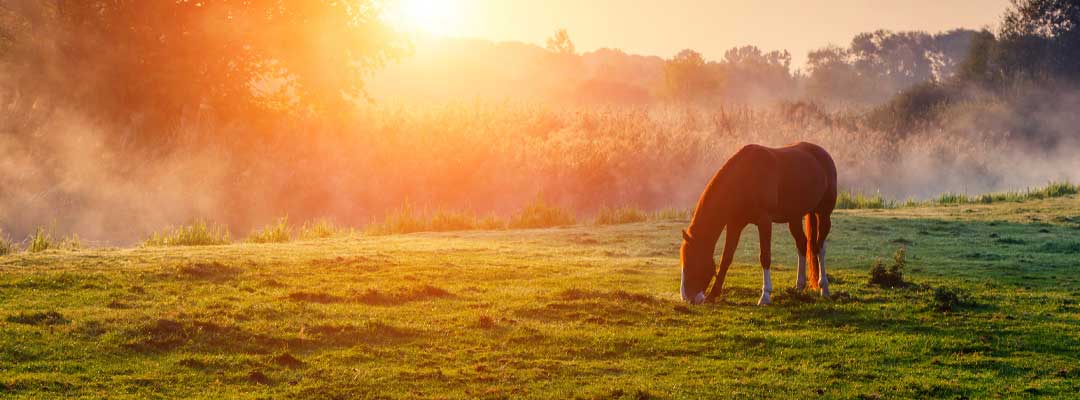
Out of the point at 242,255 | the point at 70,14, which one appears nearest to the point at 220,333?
the point at 242,255

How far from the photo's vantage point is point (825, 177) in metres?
13.8

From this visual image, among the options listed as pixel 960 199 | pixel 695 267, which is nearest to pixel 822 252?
pixel 695 267

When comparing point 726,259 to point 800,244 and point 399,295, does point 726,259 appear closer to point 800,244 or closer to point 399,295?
point 800,244

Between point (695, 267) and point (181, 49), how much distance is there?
18849 mm

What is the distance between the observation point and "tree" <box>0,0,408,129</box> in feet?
86.2

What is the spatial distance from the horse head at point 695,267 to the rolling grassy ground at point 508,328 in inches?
11.8

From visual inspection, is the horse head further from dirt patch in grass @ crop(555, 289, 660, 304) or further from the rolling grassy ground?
dirt patch in grass @ crop(555, 289, 660, 304)

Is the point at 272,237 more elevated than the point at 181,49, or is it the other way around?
the point at 181,49

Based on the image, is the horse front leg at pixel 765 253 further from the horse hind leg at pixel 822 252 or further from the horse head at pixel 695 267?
the horse hind leg at pixel 822 252

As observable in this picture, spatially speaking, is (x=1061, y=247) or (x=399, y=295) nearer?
(x=399, y=295)

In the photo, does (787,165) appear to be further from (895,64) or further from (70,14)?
(895,64)

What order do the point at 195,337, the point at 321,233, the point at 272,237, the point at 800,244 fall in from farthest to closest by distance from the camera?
the point at 321,233, the point at 272,237, the point at 800,244, the point at 195,337

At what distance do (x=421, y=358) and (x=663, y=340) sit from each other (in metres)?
2.61

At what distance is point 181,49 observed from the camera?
26.9 m
